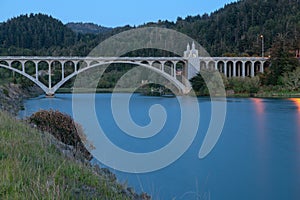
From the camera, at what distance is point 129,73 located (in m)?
55.7

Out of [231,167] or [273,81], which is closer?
[231,167]

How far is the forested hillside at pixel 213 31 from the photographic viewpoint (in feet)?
203

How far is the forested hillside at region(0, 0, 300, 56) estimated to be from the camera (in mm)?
61938

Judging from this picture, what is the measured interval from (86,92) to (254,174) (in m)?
43.2

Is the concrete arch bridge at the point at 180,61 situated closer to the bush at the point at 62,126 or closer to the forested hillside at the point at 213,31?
the forested hillside at the point at 213,31

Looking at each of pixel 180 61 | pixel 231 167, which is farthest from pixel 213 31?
pixel 231 167

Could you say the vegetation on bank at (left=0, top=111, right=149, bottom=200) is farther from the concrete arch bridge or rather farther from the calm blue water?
the concrete arch bridge

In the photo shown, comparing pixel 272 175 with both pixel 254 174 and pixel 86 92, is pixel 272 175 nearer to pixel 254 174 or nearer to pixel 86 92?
pixel 254 174

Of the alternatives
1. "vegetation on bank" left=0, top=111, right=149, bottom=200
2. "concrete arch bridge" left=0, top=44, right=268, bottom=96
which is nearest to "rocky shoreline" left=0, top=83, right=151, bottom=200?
"vegetation on bank" left=0, top=111, right=149, bottom=200

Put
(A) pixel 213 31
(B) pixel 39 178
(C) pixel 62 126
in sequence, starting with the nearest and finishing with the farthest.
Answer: (B) pixel 39 178 < (C) pixel 62 126 < (A) pixel 213 31

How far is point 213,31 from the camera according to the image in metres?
75.9

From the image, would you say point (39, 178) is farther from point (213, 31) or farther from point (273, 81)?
Answer: point (213, 31)

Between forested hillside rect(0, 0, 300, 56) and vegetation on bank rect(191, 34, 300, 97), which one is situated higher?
forested hillside rect(0, 0, 300, 56)

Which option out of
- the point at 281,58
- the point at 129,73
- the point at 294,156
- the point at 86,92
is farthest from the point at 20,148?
the point at 129,73
